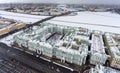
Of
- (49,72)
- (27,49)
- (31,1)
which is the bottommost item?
(49,72)

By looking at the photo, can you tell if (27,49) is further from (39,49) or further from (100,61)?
(100,61)

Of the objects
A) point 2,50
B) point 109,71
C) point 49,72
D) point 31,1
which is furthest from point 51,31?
point 31,1

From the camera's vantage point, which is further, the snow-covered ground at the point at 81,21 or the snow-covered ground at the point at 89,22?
the snow-covered ground at the point at 81,21

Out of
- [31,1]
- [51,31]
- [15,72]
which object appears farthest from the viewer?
[31,1]

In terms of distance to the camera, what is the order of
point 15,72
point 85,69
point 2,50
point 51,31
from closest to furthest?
point 15,72 → point 85,69 → point 2,50 → point 51,31

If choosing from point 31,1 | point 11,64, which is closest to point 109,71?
point 11,64

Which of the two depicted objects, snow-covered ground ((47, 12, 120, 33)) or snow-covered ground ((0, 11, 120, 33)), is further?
snow-covered ground ((0, 11, 120, 33))

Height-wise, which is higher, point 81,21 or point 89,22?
point 81,21

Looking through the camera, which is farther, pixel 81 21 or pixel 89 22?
pixel 81 21

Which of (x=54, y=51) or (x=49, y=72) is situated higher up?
(x=54, y=51)

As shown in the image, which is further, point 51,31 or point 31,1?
point 31,1
